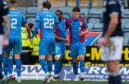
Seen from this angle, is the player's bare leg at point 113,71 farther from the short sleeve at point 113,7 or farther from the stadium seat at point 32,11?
the stadium seat at point 32,11

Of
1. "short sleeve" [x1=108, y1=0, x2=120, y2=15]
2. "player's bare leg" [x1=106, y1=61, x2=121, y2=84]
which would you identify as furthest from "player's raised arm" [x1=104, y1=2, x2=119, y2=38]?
"player's bare leg" [x1=106, y1=61, x2=121, y2=84]

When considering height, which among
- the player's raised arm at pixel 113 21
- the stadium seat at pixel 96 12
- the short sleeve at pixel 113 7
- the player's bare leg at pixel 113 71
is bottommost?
the stadium seat at pixel 96 12

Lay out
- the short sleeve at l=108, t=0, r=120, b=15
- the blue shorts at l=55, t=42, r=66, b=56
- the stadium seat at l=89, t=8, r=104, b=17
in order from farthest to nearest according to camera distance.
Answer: the stadium seat at l=89, t=8, r=104, b=17 → the blue shorts at l=55, t=42, r=66, b=56 → the short sleeve at l=108, t=0, r=120, b=15

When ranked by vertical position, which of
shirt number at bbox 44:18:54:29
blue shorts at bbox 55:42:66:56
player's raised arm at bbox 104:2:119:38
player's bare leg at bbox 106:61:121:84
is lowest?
blue shorts at bbox 55:42:66:56

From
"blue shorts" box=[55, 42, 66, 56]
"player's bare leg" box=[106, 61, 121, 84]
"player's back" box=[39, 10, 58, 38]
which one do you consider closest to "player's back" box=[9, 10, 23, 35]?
"player's back" box=[39, 10, 58, 38]

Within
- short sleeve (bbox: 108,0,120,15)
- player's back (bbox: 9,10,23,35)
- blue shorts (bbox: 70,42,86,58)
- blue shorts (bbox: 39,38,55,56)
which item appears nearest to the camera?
short sleeve (bbox: 108,0,120,15)

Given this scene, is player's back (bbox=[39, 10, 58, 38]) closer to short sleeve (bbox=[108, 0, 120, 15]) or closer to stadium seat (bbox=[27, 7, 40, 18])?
short sleeve (bbox=[108, 0, 120, 15])

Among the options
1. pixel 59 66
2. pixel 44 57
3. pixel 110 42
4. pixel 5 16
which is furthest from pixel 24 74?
pixel 110 42

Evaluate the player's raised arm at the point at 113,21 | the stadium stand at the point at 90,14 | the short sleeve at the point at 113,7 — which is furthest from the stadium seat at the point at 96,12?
the player's raised arm at the point at 113,21

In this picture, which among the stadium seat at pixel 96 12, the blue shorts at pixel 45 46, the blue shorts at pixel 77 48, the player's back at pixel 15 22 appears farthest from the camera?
the stadium seat at pixel 96 12

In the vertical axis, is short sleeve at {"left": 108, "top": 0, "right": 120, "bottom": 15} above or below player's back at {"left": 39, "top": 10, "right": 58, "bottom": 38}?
above

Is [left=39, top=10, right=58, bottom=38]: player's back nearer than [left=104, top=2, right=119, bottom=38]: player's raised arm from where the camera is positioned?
No

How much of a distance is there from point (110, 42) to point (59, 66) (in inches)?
253

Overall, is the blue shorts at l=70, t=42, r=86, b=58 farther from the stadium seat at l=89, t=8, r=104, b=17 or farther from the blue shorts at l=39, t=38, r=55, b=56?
the stadium seat at l=89, t=8, r=104, b=17
